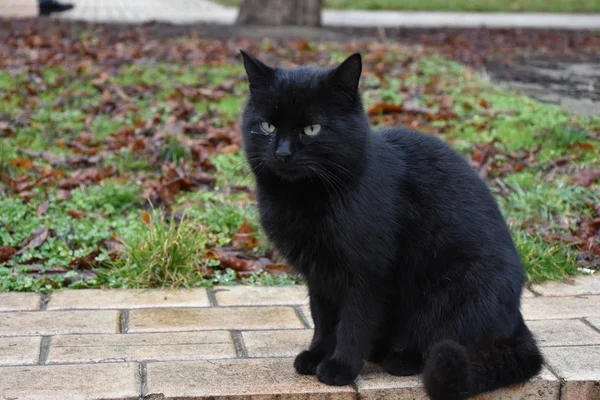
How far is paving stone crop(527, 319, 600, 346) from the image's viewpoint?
3058 mm

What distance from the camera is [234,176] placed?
17.2 feet

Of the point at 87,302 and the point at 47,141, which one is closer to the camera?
the point at 87,302

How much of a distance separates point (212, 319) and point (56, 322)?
63 centimetres

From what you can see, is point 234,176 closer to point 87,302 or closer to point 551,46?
point 87,302

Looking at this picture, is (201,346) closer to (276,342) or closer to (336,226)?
(276,342)

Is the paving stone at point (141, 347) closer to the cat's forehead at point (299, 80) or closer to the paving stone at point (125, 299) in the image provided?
the paving stone at point (125, 299)

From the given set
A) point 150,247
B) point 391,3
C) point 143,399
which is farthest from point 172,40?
point 391,3

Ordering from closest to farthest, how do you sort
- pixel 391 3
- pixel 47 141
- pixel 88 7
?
pixel 47 141 < pixel 88 7 < pixel 391 3

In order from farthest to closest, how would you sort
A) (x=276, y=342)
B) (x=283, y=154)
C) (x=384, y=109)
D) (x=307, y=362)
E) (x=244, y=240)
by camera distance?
(x=384, y=109) → (x=244, y=240) → (x=276, y=342) → (x=307, y=362) → (x=283, y=154)

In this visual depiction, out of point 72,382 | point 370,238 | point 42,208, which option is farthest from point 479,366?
point 42,208

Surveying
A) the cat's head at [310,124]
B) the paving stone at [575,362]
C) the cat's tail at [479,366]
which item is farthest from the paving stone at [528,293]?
the cat's head at [310,124]

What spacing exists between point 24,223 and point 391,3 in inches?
756

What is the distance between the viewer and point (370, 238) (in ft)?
8.72

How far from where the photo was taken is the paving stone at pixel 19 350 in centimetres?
277
